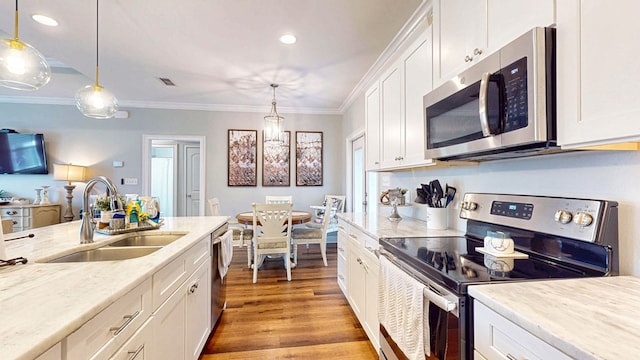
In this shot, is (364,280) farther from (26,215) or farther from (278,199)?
(26,215)

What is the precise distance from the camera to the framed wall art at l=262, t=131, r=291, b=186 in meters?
5.15

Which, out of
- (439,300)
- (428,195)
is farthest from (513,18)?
(428,195)

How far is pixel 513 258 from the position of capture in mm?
1173

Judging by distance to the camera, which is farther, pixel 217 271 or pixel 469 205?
pixel 217 271

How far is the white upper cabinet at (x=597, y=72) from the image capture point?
2.40 feet

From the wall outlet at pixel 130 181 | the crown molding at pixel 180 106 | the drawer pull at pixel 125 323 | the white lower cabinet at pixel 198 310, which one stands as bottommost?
the white lower cabinet at pixel 198 310

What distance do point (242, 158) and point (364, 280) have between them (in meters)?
3.65

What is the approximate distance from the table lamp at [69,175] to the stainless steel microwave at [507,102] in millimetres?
5344

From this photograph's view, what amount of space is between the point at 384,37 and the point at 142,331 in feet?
9.35

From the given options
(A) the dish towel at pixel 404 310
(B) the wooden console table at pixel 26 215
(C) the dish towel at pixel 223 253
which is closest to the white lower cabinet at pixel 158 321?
(C) the dish towel at pixel 223 253

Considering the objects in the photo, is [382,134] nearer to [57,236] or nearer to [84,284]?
[84,284]

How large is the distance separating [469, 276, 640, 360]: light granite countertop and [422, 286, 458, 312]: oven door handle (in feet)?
0.27

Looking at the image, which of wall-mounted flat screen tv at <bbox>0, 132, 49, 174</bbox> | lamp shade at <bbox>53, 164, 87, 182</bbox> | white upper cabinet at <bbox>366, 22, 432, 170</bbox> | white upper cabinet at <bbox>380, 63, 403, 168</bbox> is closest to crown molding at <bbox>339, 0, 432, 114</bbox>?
white upper cabinet at <bbox>366, 22, 432, 170</bbox>

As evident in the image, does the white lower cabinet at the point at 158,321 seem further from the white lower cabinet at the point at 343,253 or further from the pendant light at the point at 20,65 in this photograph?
the pendant light at the point at 20,65
